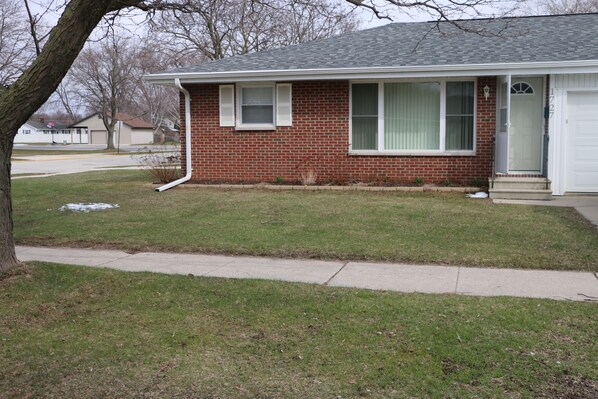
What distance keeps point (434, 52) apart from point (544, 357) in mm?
11846

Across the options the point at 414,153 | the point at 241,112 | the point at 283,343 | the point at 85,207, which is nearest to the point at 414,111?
the point at 414,153

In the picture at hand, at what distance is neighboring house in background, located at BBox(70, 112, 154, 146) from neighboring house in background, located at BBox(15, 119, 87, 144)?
18.2 feet

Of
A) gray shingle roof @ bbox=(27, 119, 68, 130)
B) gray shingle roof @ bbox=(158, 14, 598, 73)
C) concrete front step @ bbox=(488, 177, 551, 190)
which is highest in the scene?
gray shingle roof @ bbox=(27, 119, 68, 130)

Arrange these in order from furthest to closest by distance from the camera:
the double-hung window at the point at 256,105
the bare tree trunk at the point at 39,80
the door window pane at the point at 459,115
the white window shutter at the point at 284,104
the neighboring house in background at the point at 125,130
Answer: the neighboring house in background at the point at 125,130 → the double-hung window at the point at 256,105 → the white window shutter at the point at 284,104 → the door window pane at the point at 459,115 → the bare tree trunk at the point at 39,80

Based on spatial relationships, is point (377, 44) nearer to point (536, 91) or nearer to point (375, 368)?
point (536, 91)

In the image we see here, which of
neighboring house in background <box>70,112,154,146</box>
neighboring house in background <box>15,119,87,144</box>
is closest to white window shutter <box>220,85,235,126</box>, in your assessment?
neighboring house in background <box>70,112,154,146</box>

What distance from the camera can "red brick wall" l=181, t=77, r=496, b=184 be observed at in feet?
48.2

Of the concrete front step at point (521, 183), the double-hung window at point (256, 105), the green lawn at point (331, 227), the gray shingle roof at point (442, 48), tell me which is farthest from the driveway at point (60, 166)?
the concrete front step at point (521, 183)

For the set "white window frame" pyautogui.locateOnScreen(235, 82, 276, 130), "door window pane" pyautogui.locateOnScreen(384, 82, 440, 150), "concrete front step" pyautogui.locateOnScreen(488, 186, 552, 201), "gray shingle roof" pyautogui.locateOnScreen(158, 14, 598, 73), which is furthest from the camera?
"white window frame" pyautogui.locateOnScreen(235, 82, 276, 130)

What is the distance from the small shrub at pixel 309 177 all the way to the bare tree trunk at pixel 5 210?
9433 millimetres

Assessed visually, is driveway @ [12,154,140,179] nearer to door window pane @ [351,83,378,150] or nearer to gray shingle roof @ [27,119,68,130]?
door window pane @ [351,83,378,150]

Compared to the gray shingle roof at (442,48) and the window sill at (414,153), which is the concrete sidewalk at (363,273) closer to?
the gray shingle roof at (442,48)

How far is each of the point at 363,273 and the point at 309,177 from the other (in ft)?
27.4

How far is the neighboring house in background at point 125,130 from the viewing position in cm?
8794
